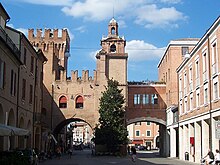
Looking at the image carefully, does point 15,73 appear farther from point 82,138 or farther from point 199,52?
point 82,138

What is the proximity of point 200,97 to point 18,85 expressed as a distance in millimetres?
15203

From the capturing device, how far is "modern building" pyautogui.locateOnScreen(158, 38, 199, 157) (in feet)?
163

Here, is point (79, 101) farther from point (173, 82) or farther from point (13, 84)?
point (13, 84)

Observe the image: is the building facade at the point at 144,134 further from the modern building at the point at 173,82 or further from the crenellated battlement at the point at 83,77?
the modern building at the point at 173,82

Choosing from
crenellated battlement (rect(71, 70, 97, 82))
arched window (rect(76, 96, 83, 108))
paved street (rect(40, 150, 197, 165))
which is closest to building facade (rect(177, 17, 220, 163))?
paved street (rect(40, 150, 197, 165))

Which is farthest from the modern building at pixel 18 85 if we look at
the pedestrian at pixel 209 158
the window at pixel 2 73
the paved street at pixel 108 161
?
the pedestrian at pixel 209 158

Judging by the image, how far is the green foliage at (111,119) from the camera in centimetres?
4956

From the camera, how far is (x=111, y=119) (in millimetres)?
50250

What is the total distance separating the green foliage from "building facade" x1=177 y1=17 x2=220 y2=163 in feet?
30.8

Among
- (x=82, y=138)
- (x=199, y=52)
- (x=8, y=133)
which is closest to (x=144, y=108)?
(x=199, y=52)

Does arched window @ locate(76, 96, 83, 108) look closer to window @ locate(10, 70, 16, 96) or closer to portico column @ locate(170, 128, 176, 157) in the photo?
portico column @ locate(170, 128, 176, 157)

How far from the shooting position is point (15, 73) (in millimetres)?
30141

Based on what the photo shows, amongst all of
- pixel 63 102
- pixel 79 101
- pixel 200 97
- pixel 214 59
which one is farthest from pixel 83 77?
pixel 214 59

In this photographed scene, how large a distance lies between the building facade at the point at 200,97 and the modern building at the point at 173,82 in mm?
6489
